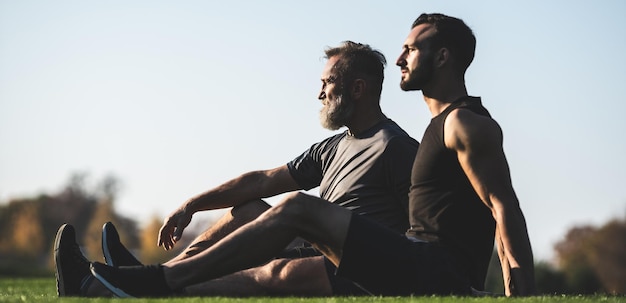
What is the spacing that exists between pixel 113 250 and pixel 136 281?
3.79ft

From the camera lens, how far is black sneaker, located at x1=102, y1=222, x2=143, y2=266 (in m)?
6.68

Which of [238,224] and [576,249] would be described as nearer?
[238,224]

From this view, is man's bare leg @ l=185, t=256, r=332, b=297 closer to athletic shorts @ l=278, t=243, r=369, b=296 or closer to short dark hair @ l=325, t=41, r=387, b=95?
athletic shorts @ l=278, t=243, r=369, b=296

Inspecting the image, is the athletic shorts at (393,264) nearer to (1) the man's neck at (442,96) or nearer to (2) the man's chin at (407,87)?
(1) the man's neck at (442,96)

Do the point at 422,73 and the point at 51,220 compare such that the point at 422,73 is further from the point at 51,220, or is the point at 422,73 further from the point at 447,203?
the point at 51,220


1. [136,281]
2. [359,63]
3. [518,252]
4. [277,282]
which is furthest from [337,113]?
[136,281]

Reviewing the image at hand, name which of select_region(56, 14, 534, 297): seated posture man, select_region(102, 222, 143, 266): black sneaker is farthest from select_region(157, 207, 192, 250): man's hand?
select_region(56, 14, 534, 297): seated posture man

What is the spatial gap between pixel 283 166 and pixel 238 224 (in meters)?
1.03

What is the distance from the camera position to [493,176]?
18.6 ft

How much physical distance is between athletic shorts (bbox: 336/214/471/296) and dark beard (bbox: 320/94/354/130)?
81.9 inches

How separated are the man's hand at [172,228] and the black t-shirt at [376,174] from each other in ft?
3.69

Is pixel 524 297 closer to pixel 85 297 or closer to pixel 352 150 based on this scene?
pixel 352 150

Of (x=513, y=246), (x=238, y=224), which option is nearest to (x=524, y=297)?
(x=513, y=246)

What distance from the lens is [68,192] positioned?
8969cm
